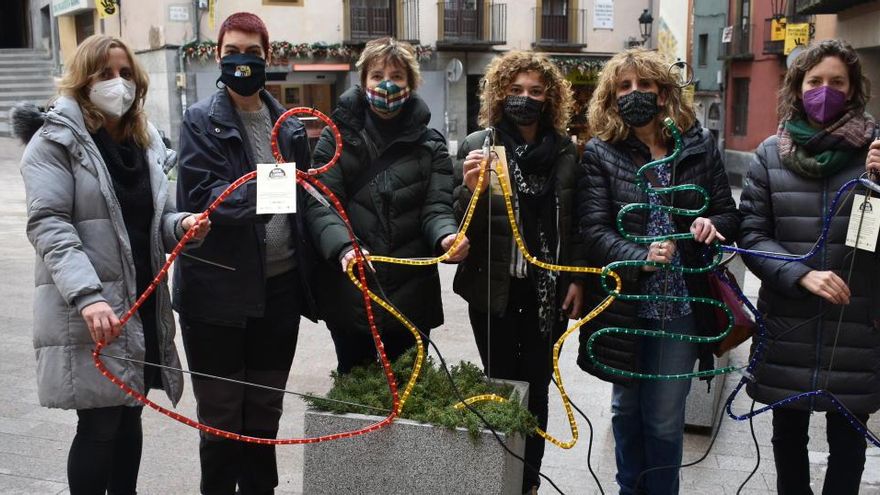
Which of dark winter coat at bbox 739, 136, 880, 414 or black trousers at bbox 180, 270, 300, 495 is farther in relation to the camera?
black trousers at bbox 180, 270, 300, 495

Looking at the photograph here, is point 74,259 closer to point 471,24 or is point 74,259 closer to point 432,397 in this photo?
point 432,397

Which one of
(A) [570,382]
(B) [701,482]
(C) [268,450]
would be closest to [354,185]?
(C) [268,450]

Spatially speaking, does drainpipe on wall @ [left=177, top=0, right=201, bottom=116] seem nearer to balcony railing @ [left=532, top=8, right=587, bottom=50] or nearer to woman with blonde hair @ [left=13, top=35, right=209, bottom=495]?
balcony railing @ [left=532, top=8, right=587, bottom=50]

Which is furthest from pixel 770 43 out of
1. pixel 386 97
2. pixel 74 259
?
pixel 74 259

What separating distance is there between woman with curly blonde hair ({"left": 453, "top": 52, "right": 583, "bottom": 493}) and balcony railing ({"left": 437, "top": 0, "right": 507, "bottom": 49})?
1939cm

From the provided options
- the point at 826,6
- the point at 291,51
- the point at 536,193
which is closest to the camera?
the point at 536,193

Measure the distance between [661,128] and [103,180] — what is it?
1.96m

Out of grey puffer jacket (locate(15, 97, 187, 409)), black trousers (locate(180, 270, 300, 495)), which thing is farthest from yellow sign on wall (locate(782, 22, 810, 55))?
grey puffer jacket (locate(15, 97, 187, 409))

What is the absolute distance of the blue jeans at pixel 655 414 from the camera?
3.02 m

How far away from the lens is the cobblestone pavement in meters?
3.72

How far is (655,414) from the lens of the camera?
10.1ft

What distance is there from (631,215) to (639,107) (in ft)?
1.26

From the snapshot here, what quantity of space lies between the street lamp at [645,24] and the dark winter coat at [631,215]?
66.1 feet

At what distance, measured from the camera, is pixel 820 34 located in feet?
46.4
